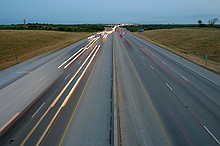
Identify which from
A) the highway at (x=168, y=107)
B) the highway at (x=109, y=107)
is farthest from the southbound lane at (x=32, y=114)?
the highway at (x=168, y=107)

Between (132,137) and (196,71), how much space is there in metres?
17.2

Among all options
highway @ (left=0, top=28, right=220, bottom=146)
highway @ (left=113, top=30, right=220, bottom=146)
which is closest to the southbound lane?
highway @ (left=0, top=28, right=220, bottom=146)

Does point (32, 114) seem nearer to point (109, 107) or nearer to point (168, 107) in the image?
point (109, 107)

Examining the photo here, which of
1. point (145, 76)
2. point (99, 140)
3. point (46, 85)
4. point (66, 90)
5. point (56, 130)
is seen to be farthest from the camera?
point (145, 76)

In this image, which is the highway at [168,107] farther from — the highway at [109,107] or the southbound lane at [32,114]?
the southbound lane at [32,114]

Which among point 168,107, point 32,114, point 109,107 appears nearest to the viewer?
point 32,114

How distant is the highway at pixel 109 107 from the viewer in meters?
11.1

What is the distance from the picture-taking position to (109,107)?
1477 centimetres

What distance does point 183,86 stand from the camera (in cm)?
1936

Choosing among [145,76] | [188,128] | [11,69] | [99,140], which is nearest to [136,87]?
[145,76]

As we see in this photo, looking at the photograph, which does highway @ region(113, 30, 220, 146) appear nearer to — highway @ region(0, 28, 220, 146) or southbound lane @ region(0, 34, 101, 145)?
highway @ region(0, 28, 220, 146)

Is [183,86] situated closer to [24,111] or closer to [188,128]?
[188,128]

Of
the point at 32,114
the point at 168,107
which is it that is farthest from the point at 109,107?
the point at 32,114

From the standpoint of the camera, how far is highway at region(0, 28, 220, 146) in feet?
36.5
